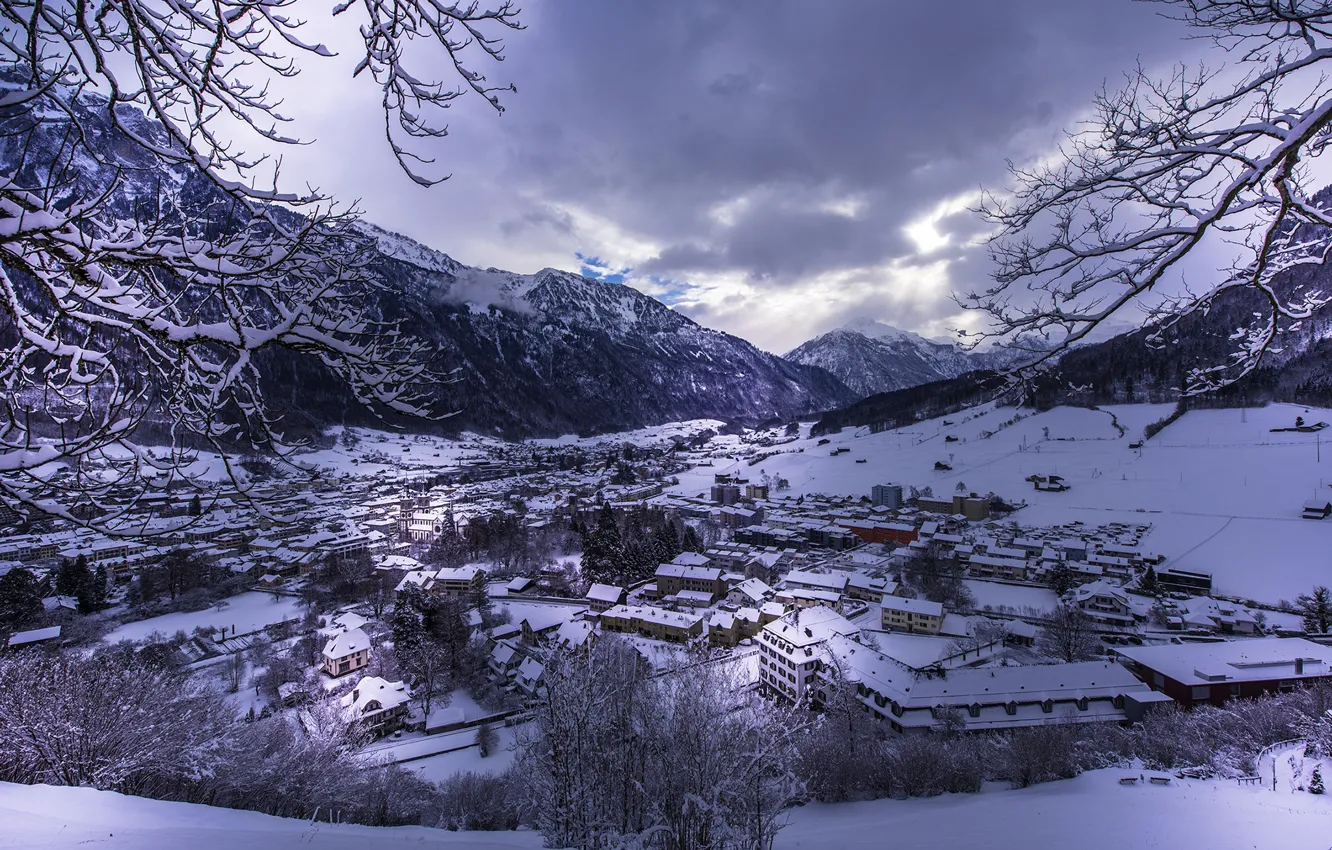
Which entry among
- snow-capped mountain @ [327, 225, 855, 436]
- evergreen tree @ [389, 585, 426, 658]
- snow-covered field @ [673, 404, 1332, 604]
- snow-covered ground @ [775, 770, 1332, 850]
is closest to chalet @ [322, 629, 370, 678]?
evergreen tree @ [389, 585, 426, 658]

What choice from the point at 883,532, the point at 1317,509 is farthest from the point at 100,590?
the point at 1317,509

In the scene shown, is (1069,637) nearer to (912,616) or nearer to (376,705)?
(912,616)

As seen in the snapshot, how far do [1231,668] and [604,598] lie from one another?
18.7m

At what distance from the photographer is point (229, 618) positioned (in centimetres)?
2039

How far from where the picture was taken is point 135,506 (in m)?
2.59

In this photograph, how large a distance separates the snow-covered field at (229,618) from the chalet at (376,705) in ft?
27.4

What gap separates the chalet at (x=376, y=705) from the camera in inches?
523

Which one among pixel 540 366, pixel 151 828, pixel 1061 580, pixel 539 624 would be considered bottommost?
pixel 539 624

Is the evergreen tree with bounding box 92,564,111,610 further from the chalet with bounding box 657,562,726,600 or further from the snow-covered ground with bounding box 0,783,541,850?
the snow-covered ground with bounding box 0,783,541,850

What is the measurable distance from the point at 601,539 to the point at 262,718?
51.0 feet

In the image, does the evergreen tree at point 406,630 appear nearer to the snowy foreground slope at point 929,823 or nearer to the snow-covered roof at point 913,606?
the snowy foreground slope at point 929,823

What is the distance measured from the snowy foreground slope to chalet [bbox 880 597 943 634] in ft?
36.6

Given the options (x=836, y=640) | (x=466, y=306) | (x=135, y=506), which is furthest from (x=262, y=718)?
(x=466, y=306)

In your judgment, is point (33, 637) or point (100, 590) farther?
point (100, 590)
